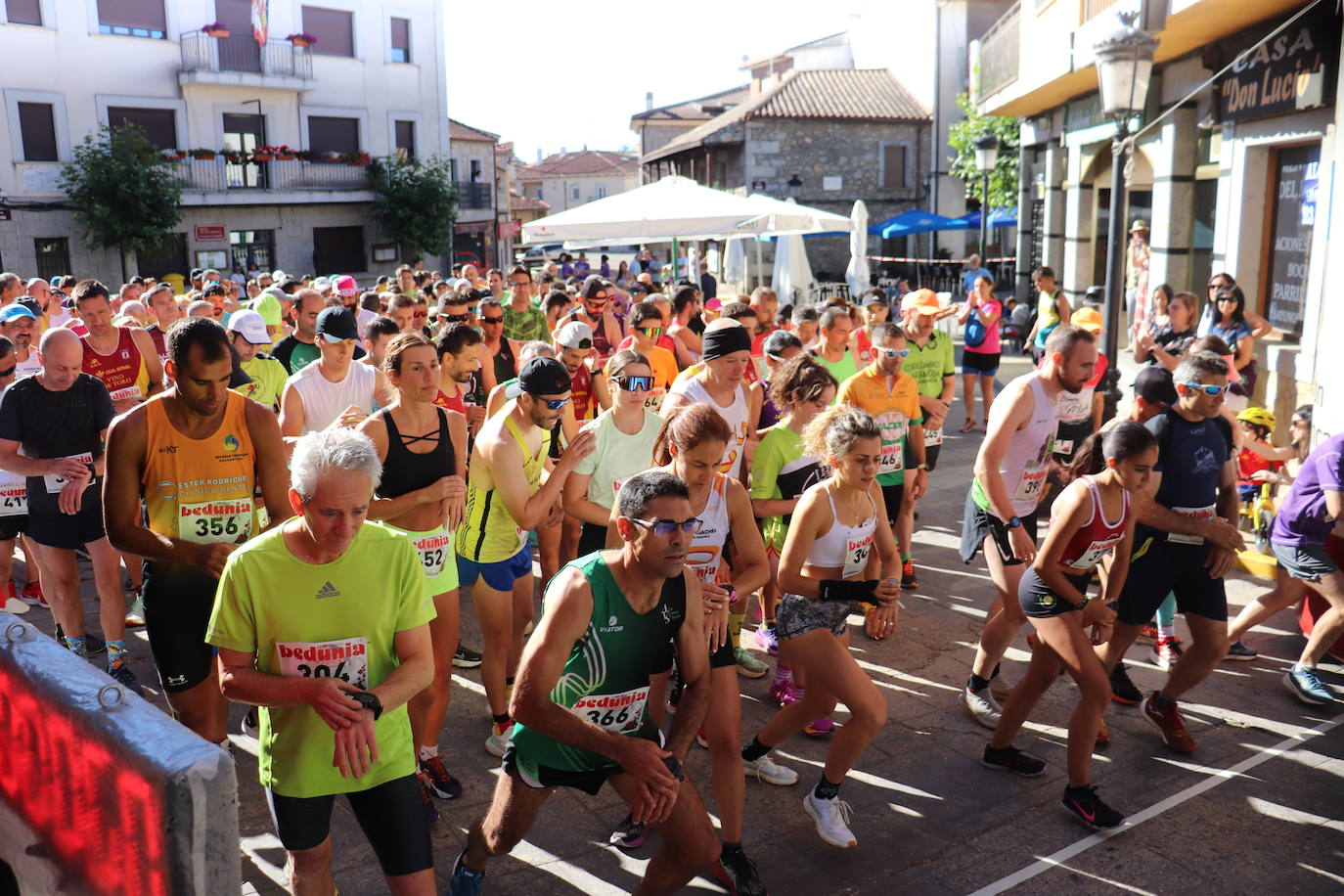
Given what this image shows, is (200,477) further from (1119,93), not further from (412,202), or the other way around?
(412,202)

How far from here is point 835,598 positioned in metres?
4.51

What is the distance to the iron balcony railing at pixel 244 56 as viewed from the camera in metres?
31.9

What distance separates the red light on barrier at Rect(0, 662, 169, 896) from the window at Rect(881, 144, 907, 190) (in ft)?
138

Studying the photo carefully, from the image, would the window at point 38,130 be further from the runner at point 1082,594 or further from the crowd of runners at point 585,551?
the runner at point 1082,594

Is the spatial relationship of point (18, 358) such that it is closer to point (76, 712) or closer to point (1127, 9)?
point (76, 712)

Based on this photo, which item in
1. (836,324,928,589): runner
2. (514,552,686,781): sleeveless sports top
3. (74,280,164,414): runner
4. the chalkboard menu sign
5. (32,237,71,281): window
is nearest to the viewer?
(514,552,686,781): sleeveless sports top

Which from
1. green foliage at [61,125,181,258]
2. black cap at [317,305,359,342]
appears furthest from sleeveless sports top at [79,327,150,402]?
green foliage at [61,125,181,258]

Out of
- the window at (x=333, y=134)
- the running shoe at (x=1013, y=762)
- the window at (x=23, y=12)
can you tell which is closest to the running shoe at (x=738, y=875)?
the running shoe at (x=1013, y=762)

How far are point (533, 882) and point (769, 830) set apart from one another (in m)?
1.02

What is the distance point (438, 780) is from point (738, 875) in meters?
1.44

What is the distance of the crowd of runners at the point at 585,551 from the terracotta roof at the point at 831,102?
35.2 meters

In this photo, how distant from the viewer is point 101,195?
28.9 m

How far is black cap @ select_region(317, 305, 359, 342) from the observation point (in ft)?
19.7

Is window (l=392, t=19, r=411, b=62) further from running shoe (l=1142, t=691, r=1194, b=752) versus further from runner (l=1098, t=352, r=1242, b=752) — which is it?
running shoe (l=1142, t=691, r=1194, b=752)
